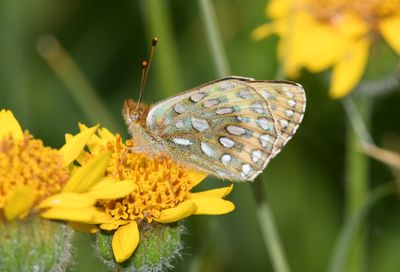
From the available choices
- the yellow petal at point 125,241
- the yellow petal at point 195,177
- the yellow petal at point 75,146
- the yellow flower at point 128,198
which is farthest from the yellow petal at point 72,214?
the yellow petal at point 195,177

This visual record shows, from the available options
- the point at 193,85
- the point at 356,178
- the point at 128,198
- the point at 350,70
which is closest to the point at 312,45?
the point at 350,70

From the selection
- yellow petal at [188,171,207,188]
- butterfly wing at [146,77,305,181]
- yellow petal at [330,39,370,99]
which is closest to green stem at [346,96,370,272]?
yellow petal at [330,39,370,99]

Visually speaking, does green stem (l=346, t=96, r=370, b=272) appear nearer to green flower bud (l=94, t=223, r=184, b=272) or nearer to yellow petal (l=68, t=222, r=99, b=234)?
green flower bud (l=94, t=223, r=184, b=272)

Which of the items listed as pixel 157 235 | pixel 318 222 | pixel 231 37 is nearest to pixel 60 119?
pixel 231 37

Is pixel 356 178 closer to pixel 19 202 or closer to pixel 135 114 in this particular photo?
pixel 135 114

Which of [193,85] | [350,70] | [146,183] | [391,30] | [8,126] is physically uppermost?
[193,85]

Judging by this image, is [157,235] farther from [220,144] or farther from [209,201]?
[220,144]

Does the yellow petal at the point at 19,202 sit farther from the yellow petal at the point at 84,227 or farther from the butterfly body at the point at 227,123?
the butterfly body at the point at 227,123
